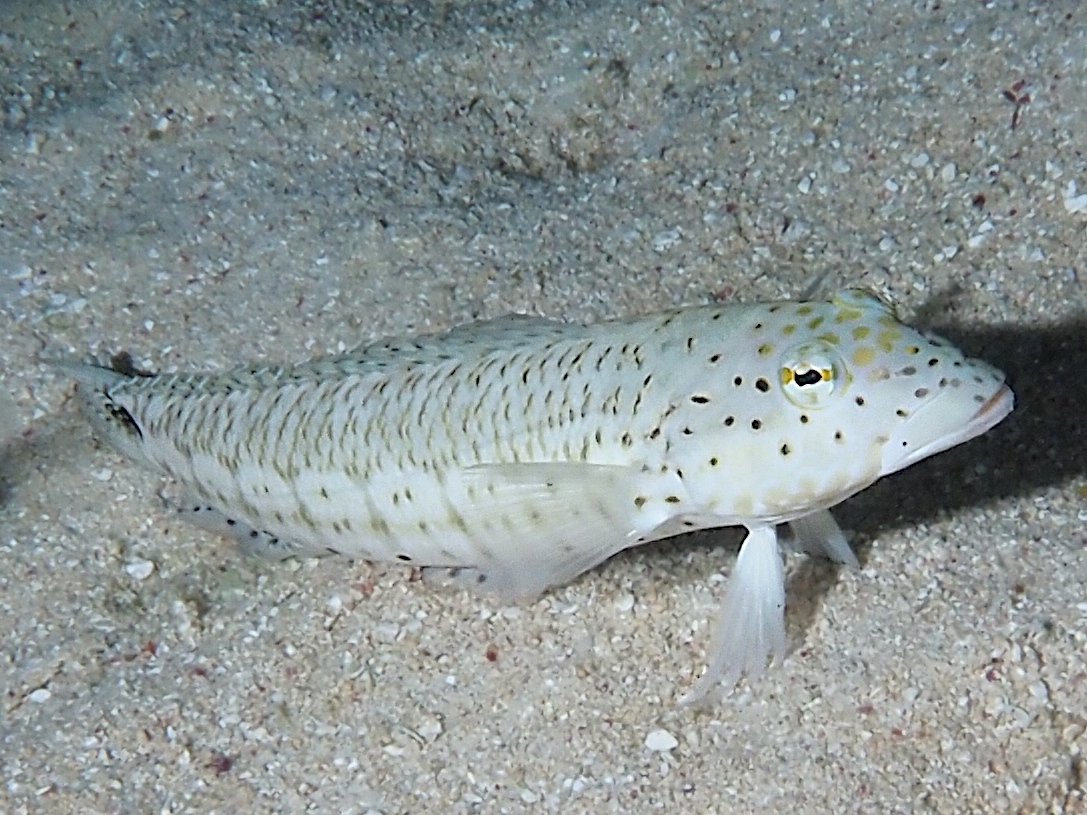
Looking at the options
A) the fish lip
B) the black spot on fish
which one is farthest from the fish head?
the black spot on fish

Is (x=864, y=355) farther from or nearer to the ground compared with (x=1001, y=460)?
farther from the ground

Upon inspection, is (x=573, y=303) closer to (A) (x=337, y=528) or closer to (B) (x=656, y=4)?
(A) (x=337, y=528)

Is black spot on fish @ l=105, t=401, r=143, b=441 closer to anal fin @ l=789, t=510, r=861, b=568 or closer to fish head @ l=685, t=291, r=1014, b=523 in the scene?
fish head @ l=685, t=291, r=1014, b=523

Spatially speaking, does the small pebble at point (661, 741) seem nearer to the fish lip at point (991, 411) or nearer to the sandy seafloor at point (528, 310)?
the sandy seafloor at point (528, 310)

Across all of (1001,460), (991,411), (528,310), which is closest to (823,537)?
(1001,460)

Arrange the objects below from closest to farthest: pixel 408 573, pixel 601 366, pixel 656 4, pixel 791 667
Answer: pixel 601 366 < pixel 791 667 < pixel 408 573 < pixel 656 4

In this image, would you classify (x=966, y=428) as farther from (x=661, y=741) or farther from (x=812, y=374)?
(x=661, y=741)

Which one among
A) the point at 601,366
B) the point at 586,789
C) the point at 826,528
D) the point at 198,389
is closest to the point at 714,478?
the point at 601,366
